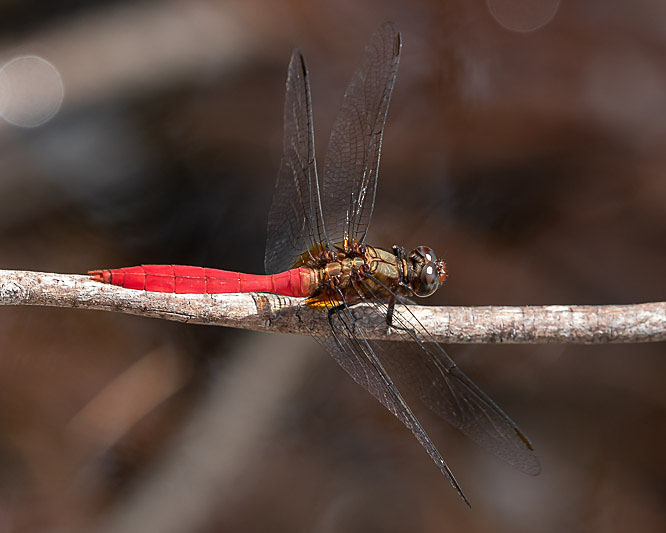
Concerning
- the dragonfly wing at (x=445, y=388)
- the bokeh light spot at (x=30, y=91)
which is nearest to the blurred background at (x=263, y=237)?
the bokeh light spot at (x=30, y=91)

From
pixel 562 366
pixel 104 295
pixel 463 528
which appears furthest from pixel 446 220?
pixel 104 295

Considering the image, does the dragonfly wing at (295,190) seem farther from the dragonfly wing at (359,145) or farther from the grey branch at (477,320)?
the grey branch at (477,320)

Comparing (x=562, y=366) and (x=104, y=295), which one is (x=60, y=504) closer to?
(x=104, y=295)

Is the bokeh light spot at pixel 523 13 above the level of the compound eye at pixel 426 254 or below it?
above

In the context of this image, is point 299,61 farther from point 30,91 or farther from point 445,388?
point 30,91

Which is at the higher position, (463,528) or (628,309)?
(628,309)

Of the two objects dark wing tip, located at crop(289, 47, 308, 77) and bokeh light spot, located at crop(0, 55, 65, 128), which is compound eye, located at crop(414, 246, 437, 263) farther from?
bokeh light spot, located at crop(0, 55, 65, 128)

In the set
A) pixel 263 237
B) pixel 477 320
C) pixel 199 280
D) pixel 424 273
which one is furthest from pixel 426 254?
pixel 263 237

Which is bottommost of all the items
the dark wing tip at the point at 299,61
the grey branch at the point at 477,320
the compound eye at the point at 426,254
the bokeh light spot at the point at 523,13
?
the grey branch at the point at 477,320
